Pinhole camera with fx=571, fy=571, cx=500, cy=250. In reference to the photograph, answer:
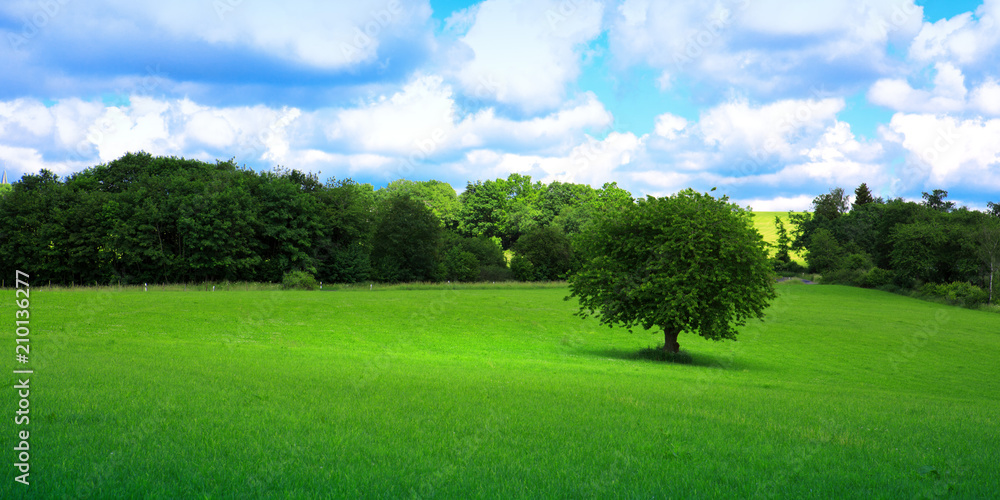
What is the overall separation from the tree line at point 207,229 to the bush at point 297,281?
14.8 ft

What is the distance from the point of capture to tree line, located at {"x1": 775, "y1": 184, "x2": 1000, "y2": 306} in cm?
7938

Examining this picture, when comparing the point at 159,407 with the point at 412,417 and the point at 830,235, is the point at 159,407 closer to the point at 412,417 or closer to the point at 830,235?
the point at 412,417

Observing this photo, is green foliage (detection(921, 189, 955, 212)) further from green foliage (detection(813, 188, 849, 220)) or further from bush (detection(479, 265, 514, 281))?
bush (detection(479, 265, 514, 281))

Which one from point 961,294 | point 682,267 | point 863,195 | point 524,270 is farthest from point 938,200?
point 682,267

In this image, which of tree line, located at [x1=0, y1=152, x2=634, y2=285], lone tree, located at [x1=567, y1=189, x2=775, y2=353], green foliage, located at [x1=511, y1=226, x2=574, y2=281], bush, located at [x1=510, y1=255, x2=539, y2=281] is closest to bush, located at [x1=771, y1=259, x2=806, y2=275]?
green foliage, located at [x1=511, y1=226, x2=574, y2=281]

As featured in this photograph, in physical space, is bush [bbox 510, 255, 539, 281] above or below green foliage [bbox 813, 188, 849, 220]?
below

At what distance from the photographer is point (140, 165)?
84.4 metres

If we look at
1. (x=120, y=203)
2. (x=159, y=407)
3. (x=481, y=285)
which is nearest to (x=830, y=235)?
(x=481, y=285)

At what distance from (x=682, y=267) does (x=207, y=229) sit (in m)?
59.9

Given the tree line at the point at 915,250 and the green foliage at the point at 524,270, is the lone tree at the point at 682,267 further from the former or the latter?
the green foliage at the point at 524,270

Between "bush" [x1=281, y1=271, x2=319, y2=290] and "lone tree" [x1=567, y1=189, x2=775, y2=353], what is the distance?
160ft

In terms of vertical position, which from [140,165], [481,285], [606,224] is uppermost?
[140,165]

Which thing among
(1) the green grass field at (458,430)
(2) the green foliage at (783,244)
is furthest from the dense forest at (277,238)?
(1) the green grass field at (458,430)

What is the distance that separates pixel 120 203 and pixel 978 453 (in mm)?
82994
